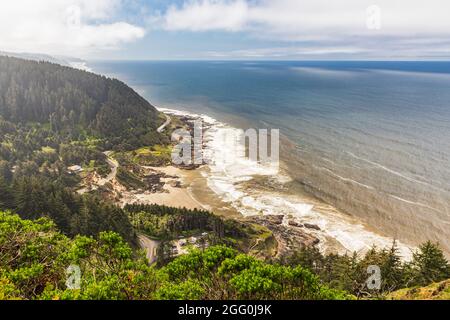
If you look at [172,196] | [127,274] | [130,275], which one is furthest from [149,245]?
[127,274]

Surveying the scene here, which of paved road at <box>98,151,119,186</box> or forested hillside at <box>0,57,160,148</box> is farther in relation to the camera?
forested hillside at <box>0,57,160,148</box>

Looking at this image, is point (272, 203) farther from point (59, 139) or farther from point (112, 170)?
point (59, 139)

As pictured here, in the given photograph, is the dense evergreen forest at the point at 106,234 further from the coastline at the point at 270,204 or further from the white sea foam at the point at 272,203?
the white sea foam at the point at 272,203

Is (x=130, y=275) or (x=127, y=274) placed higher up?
(x=127, y=274)

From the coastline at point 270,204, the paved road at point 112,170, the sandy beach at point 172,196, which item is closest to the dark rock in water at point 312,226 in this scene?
the coastline at point 270,204

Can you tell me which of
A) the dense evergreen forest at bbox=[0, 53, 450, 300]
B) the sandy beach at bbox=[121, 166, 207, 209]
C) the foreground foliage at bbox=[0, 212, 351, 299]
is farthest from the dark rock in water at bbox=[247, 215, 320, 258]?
the foreground foliage at bbox=[0, 212, 351, 299]

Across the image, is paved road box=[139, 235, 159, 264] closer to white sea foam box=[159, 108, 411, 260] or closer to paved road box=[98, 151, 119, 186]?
white sea foam box=[159, 108, 411, 260]

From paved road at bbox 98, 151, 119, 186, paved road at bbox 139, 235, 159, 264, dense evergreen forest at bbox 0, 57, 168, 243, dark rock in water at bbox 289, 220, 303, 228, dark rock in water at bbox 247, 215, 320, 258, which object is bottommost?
paved road at bbox 139, 235, 159, 264
